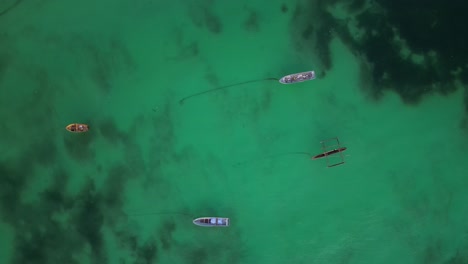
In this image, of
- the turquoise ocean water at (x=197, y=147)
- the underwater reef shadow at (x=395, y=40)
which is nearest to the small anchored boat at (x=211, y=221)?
the turquoise ocean water at (x=197, y=147)

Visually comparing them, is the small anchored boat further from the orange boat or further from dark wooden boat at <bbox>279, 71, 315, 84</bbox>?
dark wooden boat at <bbox>279, 71, 315, 84</bbox>

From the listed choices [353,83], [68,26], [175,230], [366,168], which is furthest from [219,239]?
[68,26]

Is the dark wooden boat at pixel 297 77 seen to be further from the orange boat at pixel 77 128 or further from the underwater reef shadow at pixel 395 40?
the orange boat at pixel 77 128

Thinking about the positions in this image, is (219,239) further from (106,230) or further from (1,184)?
(1,184)

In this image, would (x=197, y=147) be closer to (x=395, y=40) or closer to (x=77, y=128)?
(x=77, y=128)

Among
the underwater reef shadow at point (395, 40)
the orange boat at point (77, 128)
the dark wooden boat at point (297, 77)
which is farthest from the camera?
the underwater reef shadow at point (395, 40)

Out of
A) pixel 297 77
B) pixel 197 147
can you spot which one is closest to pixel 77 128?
pixel 197 147
